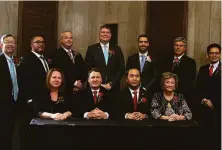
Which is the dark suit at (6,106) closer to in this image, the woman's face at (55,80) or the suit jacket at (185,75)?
the woman's face at (55,80)

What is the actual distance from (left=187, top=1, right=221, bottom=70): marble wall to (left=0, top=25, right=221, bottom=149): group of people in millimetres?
574

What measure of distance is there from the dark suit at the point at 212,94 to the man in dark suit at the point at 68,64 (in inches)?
58.8

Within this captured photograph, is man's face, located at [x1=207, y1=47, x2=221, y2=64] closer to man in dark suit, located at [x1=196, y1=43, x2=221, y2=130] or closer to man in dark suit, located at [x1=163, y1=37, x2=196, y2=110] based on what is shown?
man in dark suit, located at [x1=196, y1=43, x2=221, y2=130]

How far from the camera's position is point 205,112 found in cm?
434

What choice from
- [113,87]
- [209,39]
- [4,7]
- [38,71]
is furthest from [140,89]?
[4,7]

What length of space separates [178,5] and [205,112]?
1744 mm

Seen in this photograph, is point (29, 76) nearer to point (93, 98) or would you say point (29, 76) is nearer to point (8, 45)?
point (8, 45)

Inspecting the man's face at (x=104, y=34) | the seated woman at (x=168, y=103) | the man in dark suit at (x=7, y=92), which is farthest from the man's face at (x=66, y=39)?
the seated woman at (x=168, y=103)

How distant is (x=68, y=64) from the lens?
A: 4.46m

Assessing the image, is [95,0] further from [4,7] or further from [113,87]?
[113,87]

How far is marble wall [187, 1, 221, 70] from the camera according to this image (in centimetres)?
502

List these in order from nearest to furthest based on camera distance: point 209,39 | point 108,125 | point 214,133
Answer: point 108,125 < point 214,133 < point 209,39

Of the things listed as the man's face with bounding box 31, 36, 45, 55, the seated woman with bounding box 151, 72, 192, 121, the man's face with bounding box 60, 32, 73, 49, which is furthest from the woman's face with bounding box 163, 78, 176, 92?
the man's face with bounding box 31, 36, 45, 55

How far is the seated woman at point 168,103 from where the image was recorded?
12.5 feet
